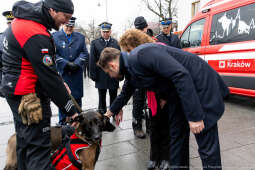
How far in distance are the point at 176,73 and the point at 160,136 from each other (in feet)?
4.46

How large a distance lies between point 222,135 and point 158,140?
165cm

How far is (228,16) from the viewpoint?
17.2ft

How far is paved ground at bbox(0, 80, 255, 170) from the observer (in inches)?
114

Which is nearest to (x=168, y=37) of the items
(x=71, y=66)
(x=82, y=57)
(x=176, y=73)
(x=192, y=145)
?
(x=82, y=57)

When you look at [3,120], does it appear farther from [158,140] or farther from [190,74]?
[190,74]

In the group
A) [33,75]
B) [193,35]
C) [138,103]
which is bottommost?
[138,103]

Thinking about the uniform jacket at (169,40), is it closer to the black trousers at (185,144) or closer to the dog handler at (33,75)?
the black trousers at (185,144)

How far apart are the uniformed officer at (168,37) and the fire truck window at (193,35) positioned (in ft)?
6.43

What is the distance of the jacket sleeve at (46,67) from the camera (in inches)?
65.9

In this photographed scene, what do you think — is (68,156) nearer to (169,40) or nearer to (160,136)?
(160,136)

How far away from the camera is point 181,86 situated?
167 centimetres

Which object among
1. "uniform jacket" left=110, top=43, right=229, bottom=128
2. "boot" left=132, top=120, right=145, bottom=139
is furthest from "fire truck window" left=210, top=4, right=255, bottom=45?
"uniform jacket" left=110, top=43, right=229, bottom=128

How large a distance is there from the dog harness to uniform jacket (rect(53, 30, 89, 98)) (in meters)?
1.92

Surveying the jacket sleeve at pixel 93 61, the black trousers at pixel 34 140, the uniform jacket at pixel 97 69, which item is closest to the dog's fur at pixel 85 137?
the black trousers at pixel 34 140
